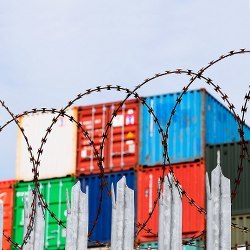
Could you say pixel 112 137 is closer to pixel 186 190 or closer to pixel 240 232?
pixel 186 190

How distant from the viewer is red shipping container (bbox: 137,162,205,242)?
206 ft

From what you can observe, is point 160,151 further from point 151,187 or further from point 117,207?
point 117,207

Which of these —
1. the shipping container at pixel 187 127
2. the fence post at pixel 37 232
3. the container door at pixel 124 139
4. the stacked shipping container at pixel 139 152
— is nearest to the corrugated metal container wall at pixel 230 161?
the stacked shipping container at pixel 139 152

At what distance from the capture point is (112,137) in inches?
2744

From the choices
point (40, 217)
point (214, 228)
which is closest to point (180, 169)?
point (40, 217)

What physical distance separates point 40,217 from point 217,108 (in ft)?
107

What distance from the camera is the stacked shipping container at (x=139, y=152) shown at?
211 feet

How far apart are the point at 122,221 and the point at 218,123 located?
3430cm

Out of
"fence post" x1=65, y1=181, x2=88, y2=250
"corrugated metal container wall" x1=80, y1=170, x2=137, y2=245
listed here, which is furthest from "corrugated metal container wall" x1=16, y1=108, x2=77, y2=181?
"fence post" x1=65, y1=181, x2=88, y2=250

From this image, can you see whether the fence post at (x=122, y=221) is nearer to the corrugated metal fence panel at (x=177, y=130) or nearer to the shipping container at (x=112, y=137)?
the corrugated metal fence panel at (x=177, y=130)

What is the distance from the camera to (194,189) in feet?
209

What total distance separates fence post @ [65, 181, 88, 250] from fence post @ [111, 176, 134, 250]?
0.95m

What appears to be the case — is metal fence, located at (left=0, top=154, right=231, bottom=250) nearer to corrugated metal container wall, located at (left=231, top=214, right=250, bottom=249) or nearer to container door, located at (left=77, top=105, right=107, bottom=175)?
corrugated metal container wall, located at (left=231, top=214, right=250, bottom=249)

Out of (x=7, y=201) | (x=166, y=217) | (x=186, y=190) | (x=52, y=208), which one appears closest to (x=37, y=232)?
(x=166, y=217)
